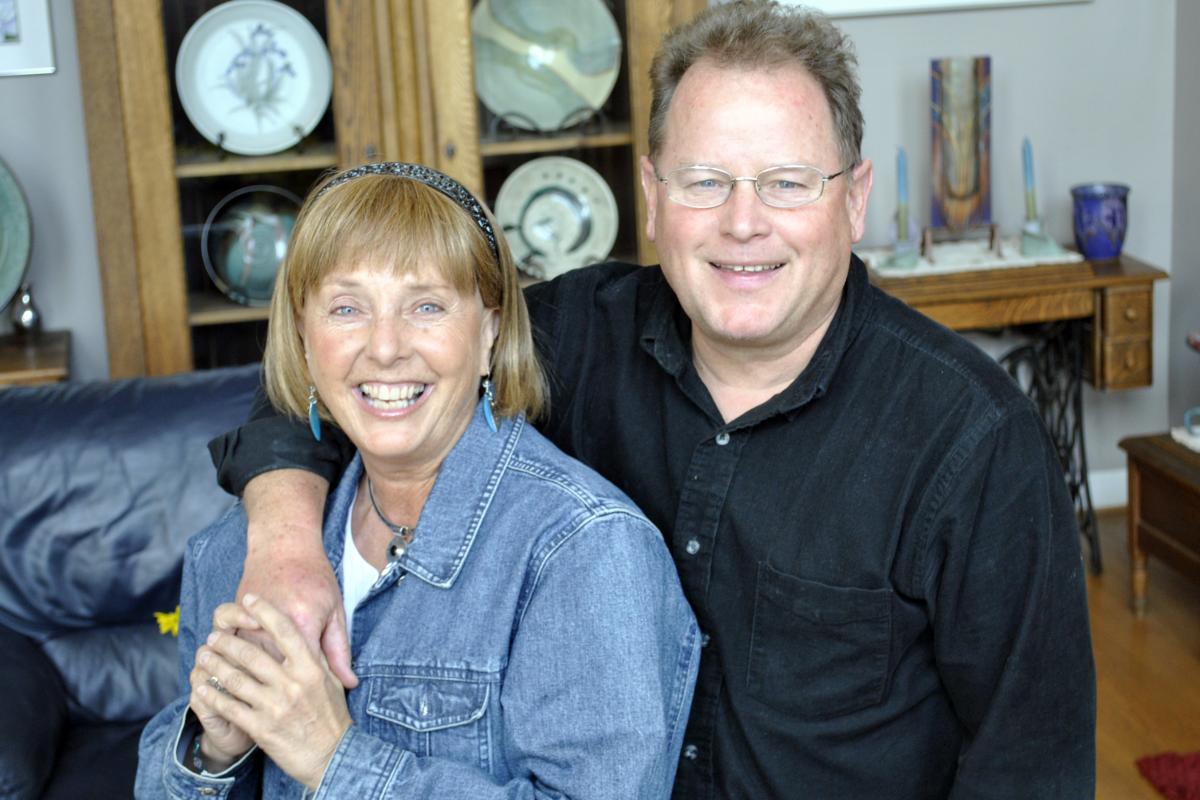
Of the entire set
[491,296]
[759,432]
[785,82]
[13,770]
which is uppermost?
[785,82]

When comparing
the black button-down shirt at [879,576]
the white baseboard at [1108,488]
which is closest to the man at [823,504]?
the black button-down shirt at [879,576]

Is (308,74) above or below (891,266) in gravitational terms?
above

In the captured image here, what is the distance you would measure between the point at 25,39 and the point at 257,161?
2.33ft

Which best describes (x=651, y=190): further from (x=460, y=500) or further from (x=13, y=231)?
(x=13, y=231)

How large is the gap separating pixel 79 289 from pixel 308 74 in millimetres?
875

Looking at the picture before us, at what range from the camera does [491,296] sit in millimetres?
1484

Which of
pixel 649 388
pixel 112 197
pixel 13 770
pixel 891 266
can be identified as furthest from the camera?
pixel 891 266

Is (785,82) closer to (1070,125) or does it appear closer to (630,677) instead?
(630,677)

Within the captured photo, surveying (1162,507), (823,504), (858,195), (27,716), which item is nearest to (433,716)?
(823,504)

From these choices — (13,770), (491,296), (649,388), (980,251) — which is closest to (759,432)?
(649,388)

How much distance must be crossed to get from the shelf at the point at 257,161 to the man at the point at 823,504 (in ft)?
5.92

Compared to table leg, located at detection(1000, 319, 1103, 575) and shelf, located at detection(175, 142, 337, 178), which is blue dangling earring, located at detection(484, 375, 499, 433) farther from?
table leg, located at detection(1000, 319, 1103, 575)

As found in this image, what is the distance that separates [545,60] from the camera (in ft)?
10.8

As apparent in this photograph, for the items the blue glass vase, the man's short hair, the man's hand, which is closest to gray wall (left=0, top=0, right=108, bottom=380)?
the man's hand
